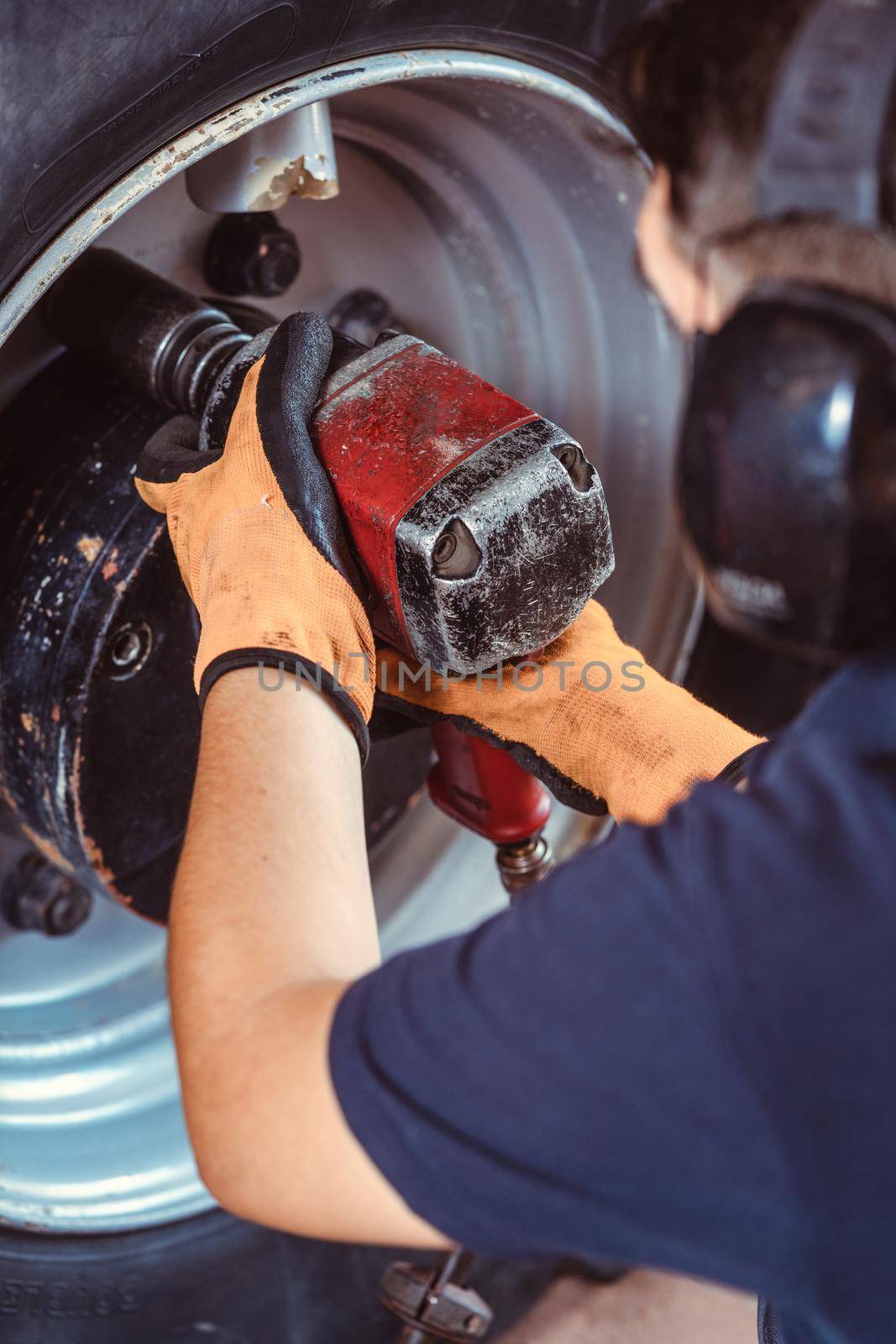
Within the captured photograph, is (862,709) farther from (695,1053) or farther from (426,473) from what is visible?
(426,473)

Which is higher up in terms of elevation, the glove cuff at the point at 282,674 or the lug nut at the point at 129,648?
the glove cuff at the point at 282,674

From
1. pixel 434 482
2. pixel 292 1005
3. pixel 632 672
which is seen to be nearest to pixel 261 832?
pixel 292 1005

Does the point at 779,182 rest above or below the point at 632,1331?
above

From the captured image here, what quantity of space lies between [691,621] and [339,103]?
0.71m

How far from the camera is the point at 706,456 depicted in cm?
49

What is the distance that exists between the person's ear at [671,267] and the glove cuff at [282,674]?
0.28 metres

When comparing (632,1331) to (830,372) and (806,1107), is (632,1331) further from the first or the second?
(830,372)

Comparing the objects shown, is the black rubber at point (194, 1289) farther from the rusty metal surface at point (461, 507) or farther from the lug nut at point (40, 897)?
the rusty metal surface at point (461, 507)

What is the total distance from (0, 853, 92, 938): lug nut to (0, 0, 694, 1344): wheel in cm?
3

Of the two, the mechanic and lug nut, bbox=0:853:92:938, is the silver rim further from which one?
the mechanic

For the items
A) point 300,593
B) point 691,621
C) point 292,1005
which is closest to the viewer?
point 292,1005

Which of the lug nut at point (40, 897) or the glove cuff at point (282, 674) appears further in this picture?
the lug nut at point (40, 897)

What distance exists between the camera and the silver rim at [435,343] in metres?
1.02

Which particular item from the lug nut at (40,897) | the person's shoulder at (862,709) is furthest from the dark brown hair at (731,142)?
the lug nut at (40,897)
